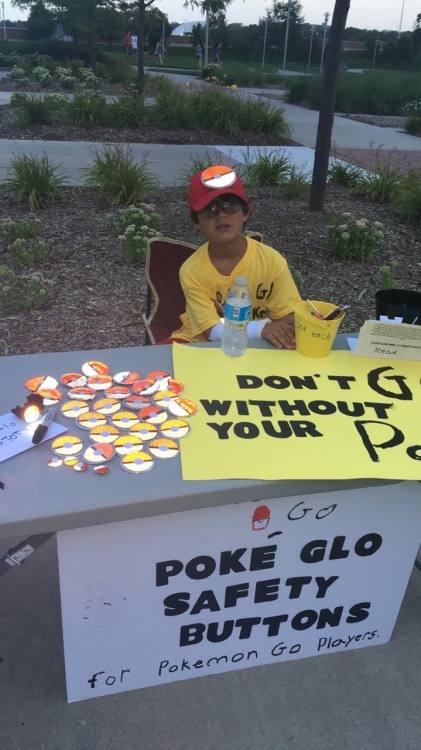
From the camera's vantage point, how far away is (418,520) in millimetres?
1687

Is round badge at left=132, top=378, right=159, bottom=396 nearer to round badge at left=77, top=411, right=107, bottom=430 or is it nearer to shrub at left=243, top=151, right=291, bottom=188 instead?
round badge at left=77, top=411, right=107, bottom=430

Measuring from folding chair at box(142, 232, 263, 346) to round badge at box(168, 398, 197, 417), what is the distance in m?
1.32

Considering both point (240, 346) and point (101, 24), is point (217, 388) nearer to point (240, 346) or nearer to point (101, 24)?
point (240, 346)

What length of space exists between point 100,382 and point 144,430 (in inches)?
10.5

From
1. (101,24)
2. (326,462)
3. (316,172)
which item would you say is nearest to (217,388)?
(326,462)

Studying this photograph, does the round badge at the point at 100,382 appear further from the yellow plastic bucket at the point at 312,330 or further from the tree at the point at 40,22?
the tree at the point at 40,22

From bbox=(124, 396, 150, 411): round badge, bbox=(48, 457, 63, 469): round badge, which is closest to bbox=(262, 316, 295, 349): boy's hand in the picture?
bbox=(124, 396, 150, 411): round badge

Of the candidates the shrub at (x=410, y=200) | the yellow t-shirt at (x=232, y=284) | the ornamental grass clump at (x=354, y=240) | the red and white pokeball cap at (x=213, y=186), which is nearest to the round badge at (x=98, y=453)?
the yellow t-shirt at (x=232, y=284)

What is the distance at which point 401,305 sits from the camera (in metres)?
2.00

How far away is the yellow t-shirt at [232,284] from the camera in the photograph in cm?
224

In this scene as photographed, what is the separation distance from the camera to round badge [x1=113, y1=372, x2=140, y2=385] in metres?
1.69

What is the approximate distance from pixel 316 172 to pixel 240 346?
401 cm

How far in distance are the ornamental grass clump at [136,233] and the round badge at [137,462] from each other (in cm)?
306

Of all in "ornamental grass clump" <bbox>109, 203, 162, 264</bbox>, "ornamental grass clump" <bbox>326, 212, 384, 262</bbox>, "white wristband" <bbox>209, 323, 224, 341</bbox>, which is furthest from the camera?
"ornamental grass clump" <bbox>326, 212, 384, 262</bbox>
